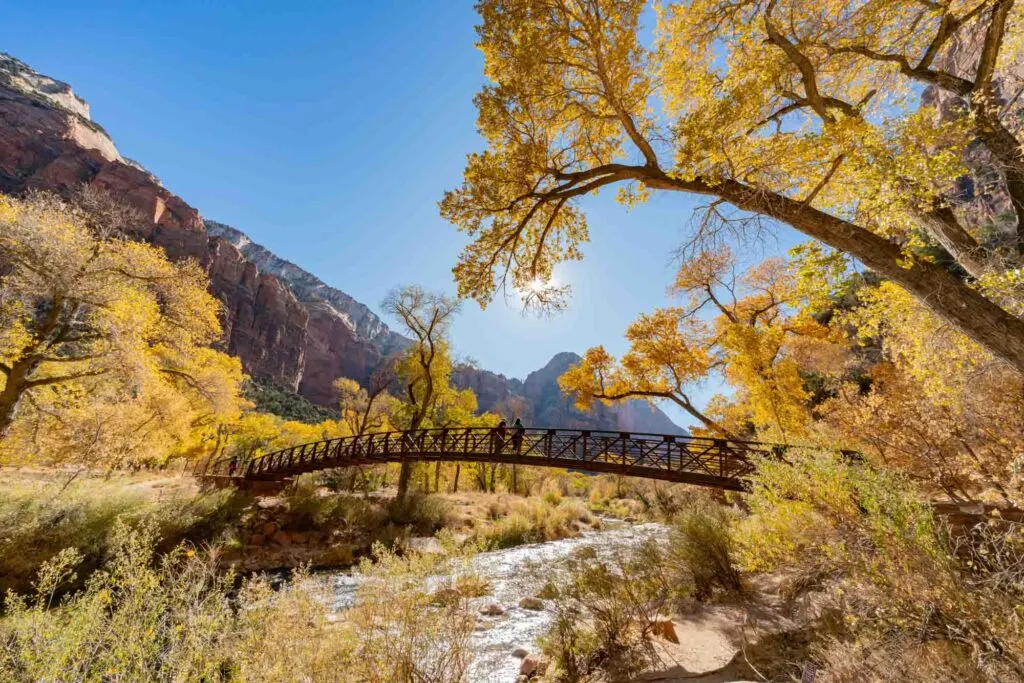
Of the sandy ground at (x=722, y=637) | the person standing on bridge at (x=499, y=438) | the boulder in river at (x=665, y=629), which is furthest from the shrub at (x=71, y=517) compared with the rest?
the sandy ground at (x=722, y=637)

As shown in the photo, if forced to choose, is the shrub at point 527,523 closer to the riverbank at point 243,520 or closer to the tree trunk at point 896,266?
the riverbank at point 243,520

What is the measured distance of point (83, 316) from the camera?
9844mm

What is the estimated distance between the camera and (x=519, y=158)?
236 inches

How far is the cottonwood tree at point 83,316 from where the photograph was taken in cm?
841

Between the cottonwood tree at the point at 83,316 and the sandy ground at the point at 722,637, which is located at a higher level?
the cottonwood tree at the point at 83,316

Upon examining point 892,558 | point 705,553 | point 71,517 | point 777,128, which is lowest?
point 71,517

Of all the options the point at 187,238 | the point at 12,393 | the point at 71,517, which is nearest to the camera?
the point at 71,517

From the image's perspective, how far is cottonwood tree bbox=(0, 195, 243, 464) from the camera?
8.41 m

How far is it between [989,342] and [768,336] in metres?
9.27

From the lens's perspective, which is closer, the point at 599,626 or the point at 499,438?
the point at 599,626

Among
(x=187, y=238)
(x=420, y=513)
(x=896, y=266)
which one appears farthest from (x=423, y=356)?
(x=187, y=238)

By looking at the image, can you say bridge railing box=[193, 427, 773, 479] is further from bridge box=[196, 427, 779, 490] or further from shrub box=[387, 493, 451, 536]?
shrub box=[387, 493, 451, 536]

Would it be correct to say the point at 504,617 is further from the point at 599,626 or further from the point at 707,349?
the point at 707,349

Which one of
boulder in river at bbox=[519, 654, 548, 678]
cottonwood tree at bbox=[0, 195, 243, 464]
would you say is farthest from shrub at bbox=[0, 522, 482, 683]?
cottonwood tree at bbox=[0, 195, 243, 464]
